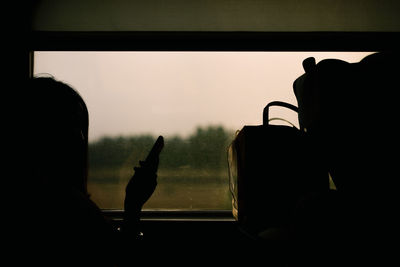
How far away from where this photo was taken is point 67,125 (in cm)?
90

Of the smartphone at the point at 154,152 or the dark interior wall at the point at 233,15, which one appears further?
→ the dark interior wall at the point at 233,15

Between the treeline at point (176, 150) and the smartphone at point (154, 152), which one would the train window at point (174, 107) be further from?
the smartphone at point (154, 152)

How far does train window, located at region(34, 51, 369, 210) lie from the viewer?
1397mm

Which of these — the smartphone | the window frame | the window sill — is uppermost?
the window frame

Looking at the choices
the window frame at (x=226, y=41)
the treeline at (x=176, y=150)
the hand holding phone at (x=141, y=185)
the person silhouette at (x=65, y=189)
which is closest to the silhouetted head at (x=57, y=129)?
the person silhouette at (x=65, y=189)

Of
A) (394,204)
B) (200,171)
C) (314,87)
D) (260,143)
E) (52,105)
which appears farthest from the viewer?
(200,171)

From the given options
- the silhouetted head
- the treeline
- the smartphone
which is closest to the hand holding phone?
the smartphone

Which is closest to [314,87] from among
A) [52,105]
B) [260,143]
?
[260,143]

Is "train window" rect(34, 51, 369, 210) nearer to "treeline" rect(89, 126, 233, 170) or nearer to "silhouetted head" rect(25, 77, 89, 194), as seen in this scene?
"treeline" rect(89, 126, 233, 170)

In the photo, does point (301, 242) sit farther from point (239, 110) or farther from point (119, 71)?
point (119, 71)

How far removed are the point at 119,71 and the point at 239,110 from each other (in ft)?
2.16

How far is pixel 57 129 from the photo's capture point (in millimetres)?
872

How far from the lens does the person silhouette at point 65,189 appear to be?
57 centimetres

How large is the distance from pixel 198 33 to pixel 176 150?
617 millimetres
